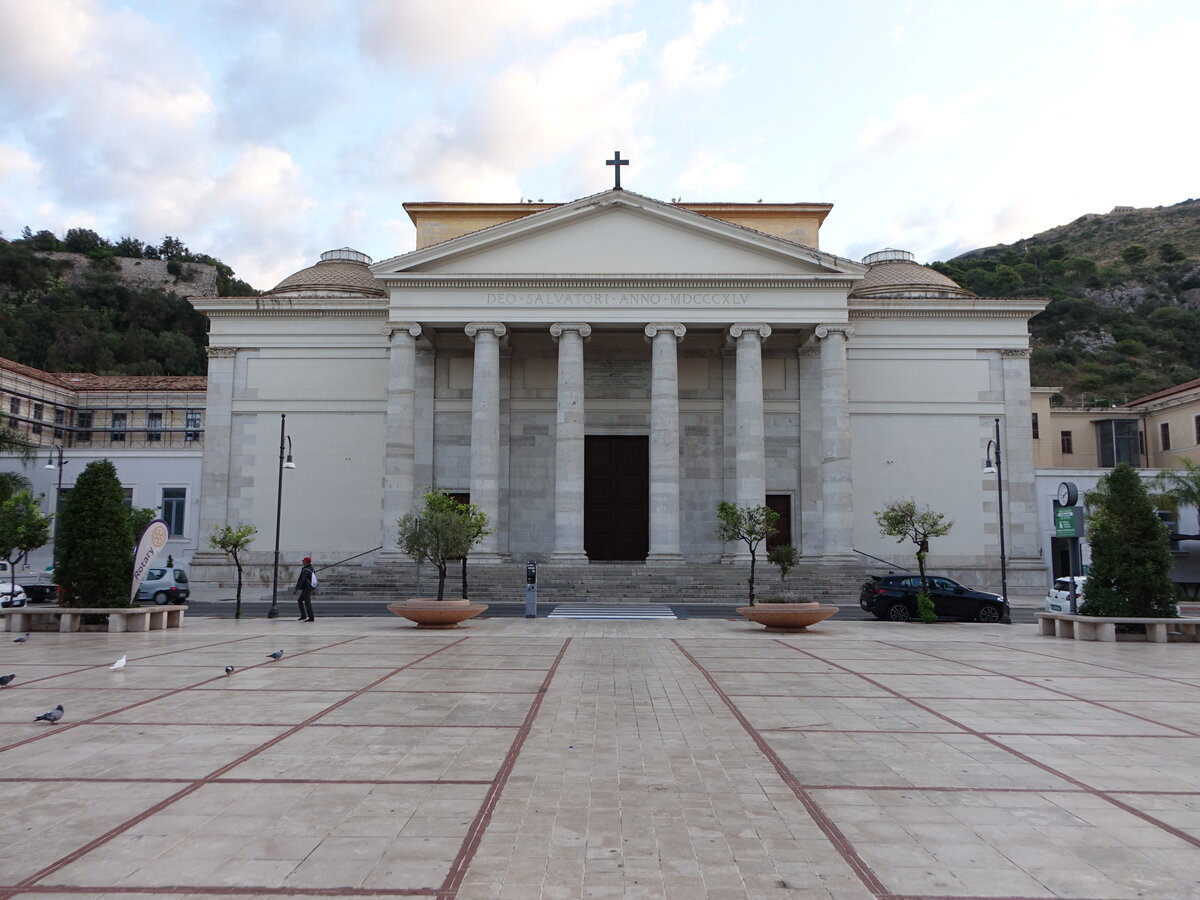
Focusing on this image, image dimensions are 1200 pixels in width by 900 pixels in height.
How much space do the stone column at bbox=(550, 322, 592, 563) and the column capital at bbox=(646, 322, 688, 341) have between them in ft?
9.68

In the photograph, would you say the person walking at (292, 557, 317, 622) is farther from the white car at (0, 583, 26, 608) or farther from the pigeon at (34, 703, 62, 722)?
the pigeon at (34, 703, 62, 722)

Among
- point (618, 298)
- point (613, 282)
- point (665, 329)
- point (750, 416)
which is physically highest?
point (613, 282)

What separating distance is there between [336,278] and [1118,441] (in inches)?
1777

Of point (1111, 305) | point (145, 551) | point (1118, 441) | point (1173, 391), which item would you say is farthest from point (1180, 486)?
point (1111, 305)

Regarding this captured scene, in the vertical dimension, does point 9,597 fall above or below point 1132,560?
below

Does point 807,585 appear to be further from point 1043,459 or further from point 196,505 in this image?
point 196,505

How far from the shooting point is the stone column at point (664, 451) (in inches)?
1367

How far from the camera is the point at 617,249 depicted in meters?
→ 36.6

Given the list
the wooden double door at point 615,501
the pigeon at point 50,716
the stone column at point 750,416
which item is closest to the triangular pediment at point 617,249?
the stone column at point 750,416

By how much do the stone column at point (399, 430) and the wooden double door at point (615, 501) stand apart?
7941 millimetres

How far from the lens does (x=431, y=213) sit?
1734 inches

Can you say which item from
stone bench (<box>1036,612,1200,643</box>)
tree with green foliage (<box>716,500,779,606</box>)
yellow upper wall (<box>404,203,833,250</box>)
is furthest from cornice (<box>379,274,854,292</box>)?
stone bench (<box>1036,612,1200,643</box>)

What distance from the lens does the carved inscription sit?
36094 mm

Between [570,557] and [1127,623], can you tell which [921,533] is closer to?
[1127,623]
